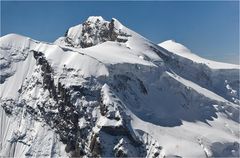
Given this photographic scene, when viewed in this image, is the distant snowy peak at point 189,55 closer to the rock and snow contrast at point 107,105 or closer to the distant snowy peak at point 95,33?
the rock and snow contrast at point 107,105

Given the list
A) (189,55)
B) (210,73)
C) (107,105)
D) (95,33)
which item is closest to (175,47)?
(189,55)

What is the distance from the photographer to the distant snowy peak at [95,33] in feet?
491

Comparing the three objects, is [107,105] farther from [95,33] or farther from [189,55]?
A: [189,55]

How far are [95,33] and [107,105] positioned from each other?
50114mm

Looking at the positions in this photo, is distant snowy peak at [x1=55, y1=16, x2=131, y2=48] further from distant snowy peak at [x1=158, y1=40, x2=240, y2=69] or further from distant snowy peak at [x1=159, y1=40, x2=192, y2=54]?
distant snowy peak at [x1=159, y1=40, x2=192, y2=54]

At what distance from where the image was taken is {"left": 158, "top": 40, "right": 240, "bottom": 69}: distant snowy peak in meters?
167

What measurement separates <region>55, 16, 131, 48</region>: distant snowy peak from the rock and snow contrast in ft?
3.12

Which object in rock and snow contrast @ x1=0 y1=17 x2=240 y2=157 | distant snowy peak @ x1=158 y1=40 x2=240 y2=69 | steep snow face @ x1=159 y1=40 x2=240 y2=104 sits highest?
distant snowy peak @ x1=158 y1=40 x2=240 y2=69

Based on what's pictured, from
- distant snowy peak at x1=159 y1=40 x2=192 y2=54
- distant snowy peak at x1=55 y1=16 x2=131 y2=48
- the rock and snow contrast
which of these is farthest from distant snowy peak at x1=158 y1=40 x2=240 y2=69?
distant snowy peak at x1=55 y1=16 x2=131 y2=48

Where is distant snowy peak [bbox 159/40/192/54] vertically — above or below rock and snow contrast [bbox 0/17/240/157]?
above

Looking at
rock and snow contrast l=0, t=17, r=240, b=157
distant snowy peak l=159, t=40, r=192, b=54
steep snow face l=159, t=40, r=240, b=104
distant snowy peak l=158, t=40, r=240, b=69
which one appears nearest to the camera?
rock and snow contrast l=0, t=17, r=240, b=157

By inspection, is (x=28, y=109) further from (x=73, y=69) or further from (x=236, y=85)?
(x=236, y=85)

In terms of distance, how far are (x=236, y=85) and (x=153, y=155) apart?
68075 mm

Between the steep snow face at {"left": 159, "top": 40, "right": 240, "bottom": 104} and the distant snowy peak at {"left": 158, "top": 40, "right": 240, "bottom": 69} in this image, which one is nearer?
the steep snow face at {"left": 159, "top": 40, "right": 240, "bottom": 104}
